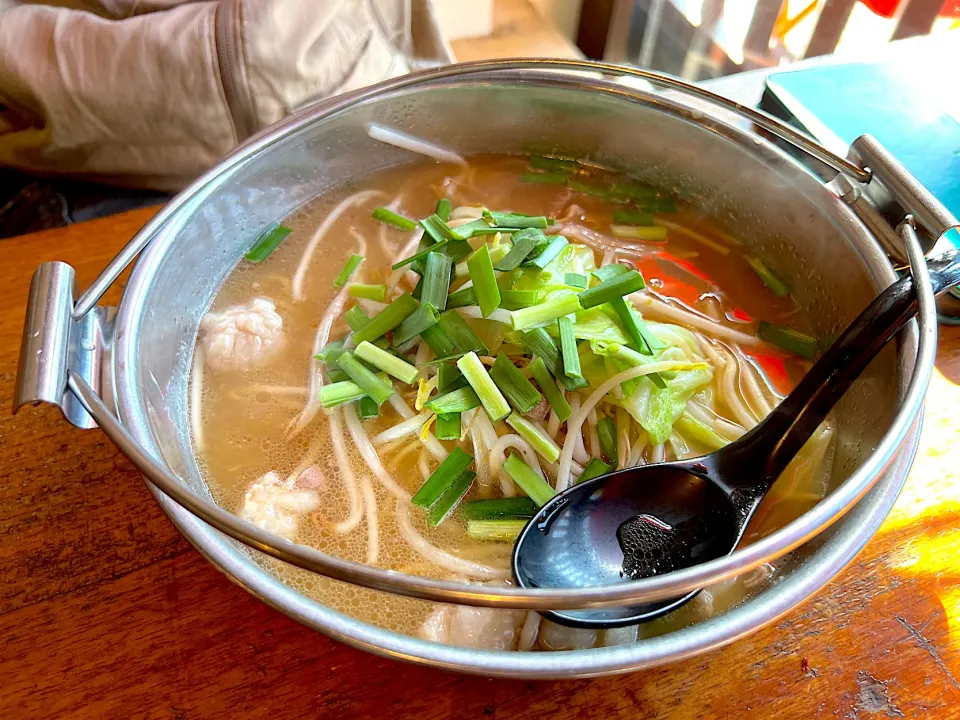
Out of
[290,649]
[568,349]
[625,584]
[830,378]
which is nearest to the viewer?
[625,584]

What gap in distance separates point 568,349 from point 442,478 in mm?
368

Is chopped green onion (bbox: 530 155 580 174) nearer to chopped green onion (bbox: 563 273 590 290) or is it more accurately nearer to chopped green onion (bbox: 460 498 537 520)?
chopped green onion (bbox: 563 273 590 290)

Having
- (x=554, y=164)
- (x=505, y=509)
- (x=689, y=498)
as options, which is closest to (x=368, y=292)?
(x=505, y=509)

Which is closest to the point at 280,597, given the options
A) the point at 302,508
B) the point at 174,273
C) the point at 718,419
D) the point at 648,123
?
the point at 302,508

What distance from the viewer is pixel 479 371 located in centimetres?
134

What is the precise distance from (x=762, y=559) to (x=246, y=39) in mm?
2028

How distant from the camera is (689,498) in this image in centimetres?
121

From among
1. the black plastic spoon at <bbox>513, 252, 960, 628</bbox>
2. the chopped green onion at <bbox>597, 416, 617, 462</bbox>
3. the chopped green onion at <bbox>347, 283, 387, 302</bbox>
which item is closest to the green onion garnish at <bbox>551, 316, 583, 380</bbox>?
the chopped green onion at <bbox>597, 416, 617, 462</bbox>

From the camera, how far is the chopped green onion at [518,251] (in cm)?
150

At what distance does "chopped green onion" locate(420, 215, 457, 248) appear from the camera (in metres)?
1.62

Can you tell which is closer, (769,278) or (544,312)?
(544,312)

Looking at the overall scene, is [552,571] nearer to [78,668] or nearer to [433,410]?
[433,410]

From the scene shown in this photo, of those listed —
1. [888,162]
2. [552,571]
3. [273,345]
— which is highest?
[888,162]

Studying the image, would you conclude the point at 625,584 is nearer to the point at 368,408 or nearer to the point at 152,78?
the point at 368,408
